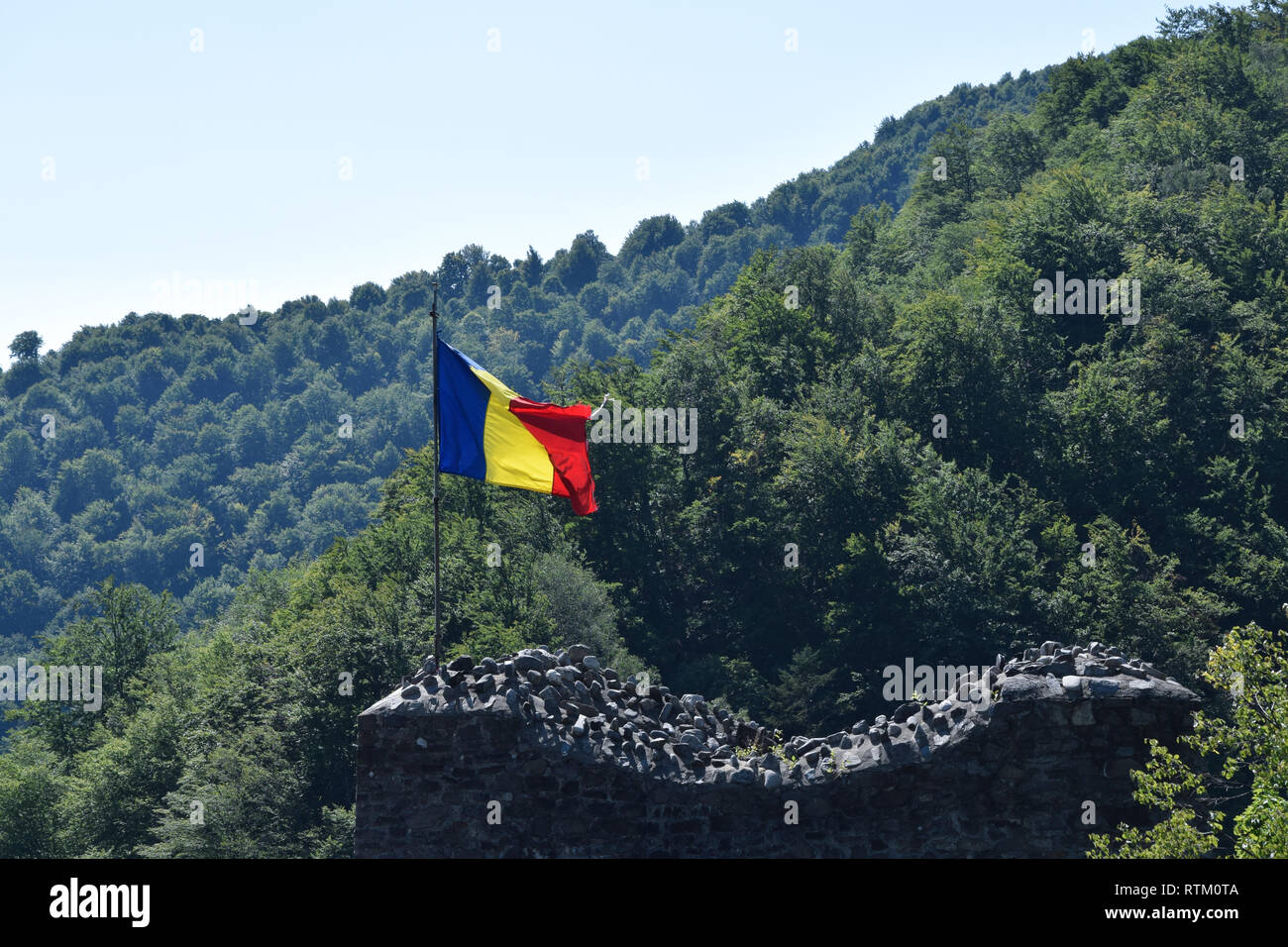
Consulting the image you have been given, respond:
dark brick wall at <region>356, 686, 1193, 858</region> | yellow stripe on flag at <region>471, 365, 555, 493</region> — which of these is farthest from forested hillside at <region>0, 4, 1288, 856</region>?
dark brick wall at <region>356, 686, 1193, 858</region>

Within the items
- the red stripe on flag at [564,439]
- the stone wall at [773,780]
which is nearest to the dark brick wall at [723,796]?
the stone wall at [773,780]

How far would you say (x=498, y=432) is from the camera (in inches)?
644

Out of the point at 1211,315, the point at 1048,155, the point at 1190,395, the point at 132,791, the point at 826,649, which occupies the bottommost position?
the point at 132,791

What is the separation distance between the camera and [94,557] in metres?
147

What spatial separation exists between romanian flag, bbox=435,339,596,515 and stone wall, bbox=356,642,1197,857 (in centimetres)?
296

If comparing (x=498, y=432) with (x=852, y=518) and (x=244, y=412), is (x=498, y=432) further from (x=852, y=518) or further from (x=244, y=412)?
(x=244, y=412)

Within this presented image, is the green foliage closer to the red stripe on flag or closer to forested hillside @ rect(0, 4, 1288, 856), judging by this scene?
the red stripe on flag

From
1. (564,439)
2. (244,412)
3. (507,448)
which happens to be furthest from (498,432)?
(244,412)

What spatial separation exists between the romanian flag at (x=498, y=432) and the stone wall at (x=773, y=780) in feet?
9.70

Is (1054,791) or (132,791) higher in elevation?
(1054,791)

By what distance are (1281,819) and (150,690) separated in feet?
144

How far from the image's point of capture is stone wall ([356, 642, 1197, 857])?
44.8ft

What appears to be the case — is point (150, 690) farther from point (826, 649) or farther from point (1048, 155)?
point (1048, 155)
